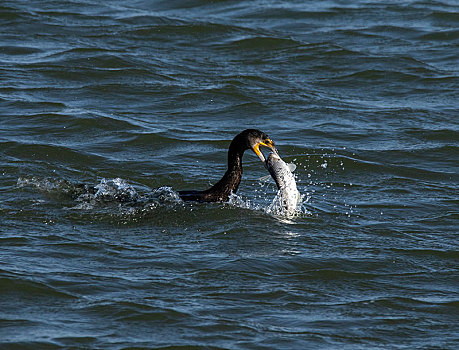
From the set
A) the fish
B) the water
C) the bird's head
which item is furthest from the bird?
the fish

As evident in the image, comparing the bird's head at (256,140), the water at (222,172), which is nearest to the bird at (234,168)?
the bird's head at (256,140)

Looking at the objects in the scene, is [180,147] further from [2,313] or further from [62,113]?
[2,313]

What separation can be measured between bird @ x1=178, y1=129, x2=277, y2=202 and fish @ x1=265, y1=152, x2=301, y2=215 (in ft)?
0.98

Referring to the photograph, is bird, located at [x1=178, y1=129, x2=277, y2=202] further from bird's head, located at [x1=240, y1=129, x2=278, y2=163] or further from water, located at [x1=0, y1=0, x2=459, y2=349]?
water, located at [x1=0, y1=0, x2=459, y2=349]

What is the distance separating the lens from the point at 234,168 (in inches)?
364

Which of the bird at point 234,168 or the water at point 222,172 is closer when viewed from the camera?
the water at point 222,172

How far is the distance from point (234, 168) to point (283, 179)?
2.15ft

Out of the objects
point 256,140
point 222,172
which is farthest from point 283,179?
point 222,172

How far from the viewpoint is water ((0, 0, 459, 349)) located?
694 centimetres

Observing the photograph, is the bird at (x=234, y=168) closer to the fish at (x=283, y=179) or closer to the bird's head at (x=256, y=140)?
the bird's head at (x=256, y=140)

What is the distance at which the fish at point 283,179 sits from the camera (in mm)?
8750

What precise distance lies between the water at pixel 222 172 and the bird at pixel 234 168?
11 cm

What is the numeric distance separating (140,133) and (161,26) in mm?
5495

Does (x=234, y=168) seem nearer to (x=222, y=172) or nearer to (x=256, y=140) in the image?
(x=256, y=140)
